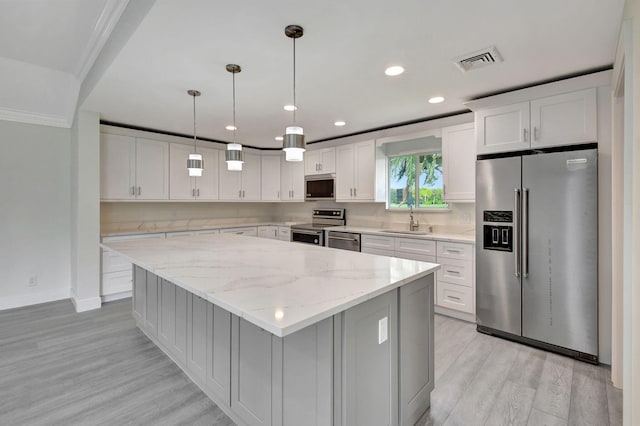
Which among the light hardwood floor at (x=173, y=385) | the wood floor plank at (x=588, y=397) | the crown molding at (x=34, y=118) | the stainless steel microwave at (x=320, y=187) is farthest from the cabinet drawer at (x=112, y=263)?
Result: the wood floor plank at (x=588, y=397)

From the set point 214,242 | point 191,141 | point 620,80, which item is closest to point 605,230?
point 620,80

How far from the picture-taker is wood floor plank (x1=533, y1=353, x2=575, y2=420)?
1.90m

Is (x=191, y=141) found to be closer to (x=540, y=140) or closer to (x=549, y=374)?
(x=540, y=140)

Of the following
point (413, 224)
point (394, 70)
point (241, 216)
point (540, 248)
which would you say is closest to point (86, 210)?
point (241, 216)

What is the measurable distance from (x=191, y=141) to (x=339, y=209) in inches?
106

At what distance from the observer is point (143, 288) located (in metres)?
2.86

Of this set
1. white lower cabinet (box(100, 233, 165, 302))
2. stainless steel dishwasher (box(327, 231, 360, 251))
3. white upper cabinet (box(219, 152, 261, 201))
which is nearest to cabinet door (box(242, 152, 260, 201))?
white upper cabinet (box(219, 152, 261, 201))

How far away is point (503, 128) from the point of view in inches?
114

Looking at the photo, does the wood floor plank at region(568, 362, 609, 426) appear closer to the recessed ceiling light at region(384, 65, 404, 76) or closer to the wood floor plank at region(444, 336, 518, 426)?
the wood floor plank at region(444, 336, 518, 426)

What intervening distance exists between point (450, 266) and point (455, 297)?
35cm

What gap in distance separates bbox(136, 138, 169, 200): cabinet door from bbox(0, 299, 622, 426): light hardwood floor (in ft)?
6.74

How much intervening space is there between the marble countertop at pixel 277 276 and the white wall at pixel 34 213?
209cm

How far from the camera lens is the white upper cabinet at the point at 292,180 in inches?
219

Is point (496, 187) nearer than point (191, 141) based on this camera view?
Yes
